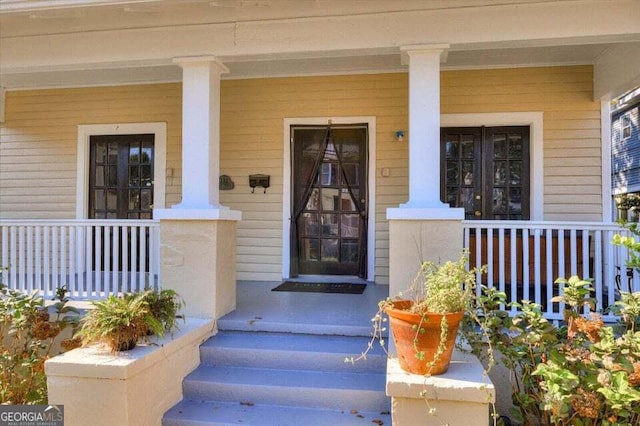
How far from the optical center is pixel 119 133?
5.76 meters

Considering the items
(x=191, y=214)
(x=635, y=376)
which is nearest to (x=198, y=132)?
(x=191, y=214)

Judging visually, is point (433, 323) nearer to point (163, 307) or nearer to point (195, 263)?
point (163, 307)

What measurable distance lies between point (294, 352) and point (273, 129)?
10.3ft

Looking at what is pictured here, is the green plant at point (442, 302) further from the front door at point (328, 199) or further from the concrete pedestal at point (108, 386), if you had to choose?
the front door at point (328, 199)

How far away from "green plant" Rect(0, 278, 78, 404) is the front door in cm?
283

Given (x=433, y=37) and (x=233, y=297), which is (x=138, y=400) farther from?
(x=433, y=37)

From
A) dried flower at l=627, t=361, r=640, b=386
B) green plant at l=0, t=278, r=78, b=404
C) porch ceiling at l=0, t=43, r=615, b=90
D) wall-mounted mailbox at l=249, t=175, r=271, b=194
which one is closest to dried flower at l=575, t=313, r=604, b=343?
dried flower at l=627, t=361, r=640, b=386

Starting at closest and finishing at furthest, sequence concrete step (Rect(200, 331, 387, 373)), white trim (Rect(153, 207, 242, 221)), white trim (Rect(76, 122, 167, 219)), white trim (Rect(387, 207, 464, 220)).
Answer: concrete step (Rect(200, 331, 387, 373)) < white trim (Rect(387, 207, 464, 220)) < white trim (Rect(153, 207, 242, 221)) < white trim (Rect(76, 122, 167, 219))

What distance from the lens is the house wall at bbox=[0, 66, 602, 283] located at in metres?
4.87

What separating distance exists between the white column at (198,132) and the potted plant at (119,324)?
1161mm

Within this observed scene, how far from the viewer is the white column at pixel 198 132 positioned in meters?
3.67

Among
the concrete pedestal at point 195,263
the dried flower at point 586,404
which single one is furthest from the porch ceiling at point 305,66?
the dried flower at point 586,404

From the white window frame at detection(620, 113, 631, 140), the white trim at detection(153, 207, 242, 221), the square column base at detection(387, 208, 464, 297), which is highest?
the white window frame at detection(620, 113, 631, 140)

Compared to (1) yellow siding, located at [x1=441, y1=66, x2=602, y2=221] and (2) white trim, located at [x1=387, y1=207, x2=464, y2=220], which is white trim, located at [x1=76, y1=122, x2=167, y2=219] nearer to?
(2) white trim, located at [x1=387, y1=207, x2=464, y2=220]
